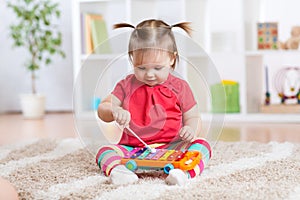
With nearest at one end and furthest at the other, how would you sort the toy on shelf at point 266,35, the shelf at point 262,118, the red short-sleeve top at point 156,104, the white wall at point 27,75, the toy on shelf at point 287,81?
the red short-sleeve top at point 156,104 < the shelf at point 262,118 < the toy on shelf at point 266,35 < the toy on shelf at point 287,81 < the white wall at point 27,75

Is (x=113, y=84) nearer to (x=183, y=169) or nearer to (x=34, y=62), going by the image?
(x=183, y=169)

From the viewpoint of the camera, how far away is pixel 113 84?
1.29 meters

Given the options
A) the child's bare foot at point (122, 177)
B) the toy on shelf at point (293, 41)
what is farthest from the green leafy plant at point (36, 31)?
the child's bare foot at point (122, 177)

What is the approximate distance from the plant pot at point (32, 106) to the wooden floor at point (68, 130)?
0.09m

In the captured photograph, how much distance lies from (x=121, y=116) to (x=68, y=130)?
119 centimetres

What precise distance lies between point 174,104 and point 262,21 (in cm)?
173

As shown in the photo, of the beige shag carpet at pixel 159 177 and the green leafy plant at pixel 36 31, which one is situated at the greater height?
the green leafy plant at pixel 36 31

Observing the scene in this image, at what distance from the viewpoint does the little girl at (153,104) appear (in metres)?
1.24

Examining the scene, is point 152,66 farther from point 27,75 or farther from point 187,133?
point 27,75

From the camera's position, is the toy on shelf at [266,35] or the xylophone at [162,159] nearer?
the xylophone at [162,159]

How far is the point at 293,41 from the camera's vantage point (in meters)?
2.69

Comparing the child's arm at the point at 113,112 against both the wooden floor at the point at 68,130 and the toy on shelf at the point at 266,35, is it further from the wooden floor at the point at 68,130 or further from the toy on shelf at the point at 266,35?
the toy on shelf at the point at 266,35

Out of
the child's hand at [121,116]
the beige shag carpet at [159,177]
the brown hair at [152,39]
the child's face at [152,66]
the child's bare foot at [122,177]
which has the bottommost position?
the beige shag carpet at [159,177]

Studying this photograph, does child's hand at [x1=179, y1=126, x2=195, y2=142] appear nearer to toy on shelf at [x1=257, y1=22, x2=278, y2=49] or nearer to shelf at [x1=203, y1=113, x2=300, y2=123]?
shelf at [x1=203, y1=113, x2=300, y2=123]
